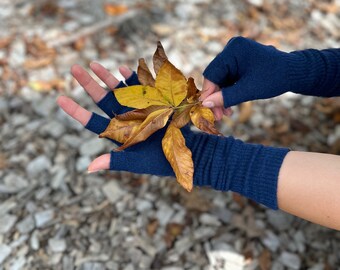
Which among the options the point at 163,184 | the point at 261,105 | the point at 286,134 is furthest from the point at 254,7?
the point at 163,184

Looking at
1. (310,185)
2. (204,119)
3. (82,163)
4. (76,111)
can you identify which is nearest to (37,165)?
(82,163)

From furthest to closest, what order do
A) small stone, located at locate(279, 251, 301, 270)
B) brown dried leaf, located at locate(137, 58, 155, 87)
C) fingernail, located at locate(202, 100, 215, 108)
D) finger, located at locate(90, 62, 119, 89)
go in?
1. small stone, located at locate(279, 251, 301, 270)
2. finger, located at locate(90, 62, 119, 89)
3. brown dried leaf, located at locate(137, 58, 155, 87)
4. fingernail, located at locate(202, 100, 215, 108)

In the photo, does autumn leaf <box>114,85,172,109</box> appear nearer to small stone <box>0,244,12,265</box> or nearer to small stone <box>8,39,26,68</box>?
small stone <box>0,244,12,265</box>

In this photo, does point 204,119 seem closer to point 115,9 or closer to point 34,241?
point 34,241

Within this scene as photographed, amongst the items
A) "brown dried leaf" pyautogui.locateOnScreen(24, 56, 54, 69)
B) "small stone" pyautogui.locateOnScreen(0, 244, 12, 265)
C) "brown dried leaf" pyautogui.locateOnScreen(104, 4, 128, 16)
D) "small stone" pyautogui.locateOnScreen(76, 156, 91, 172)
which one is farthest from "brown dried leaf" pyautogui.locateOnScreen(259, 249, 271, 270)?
"brown dried leaf" pyautogui.locateOnScreen(104, 4, 128, 16)

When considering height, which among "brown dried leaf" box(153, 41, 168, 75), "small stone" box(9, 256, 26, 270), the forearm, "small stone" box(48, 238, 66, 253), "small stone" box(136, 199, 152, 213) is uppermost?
"brown dried leaf" box(153, 41, 168, 75)
